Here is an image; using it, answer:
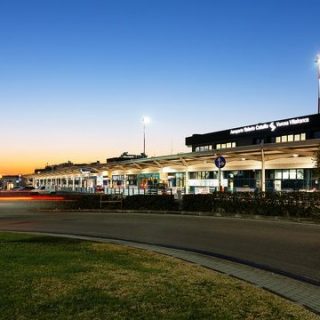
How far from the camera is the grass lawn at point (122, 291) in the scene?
6.11m

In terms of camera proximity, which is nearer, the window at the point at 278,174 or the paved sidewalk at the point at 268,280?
the paved sidewalk at the point at 268,280

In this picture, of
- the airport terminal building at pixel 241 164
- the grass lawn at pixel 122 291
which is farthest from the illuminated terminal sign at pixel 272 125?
the grass lawn at pixel 122 291

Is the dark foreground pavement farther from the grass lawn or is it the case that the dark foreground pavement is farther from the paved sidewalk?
the grass lawn

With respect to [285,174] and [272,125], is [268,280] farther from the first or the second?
[272,125]

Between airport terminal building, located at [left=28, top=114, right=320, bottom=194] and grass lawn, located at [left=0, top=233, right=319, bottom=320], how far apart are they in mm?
20068

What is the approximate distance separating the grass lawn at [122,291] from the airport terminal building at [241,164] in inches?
790


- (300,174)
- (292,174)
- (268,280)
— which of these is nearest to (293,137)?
(292,174)

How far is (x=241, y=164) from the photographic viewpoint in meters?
53.9

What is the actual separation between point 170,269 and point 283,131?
5836 cm

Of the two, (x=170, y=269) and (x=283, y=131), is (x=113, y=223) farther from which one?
(x=283, y=131)

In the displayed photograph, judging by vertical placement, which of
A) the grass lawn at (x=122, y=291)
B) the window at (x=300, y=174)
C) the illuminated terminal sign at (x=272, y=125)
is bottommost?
the grass lawn at (x=122, y=291)

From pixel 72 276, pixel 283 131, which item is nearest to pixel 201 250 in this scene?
pixel 72 276

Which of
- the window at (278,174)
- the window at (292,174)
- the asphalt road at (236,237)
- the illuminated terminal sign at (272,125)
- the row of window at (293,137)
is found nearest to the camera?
the asphalt road at (236,237)

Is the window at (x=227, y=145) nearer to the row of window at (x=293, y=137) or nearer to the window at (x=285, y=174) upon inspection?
the row of window at (x=293, y=137)
